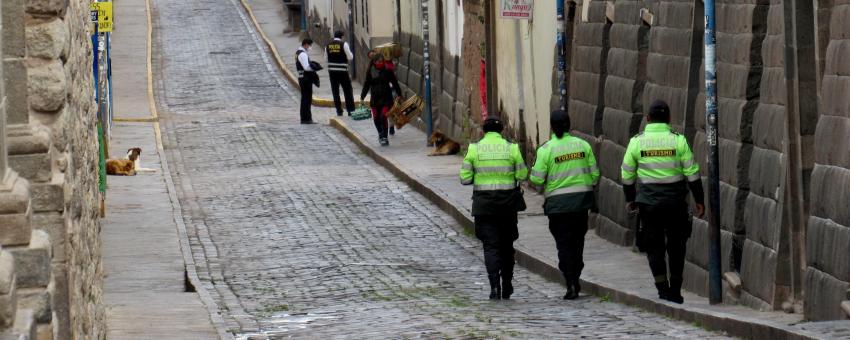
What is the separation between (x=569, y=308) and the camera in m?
15.4

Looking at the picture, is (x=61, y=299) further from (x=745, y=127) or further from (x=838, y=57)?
(x=745, y=127)

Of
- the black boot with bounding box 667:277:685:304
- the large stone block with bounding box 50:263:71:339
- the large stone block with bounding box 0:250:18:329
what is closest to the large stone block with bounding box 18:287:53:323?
the large stone block with bounding box 0:250:18:329

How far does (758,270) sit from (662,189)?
39.7 inches

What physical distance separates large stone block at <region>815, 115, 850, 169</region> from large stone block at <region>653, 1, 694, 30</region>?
370 centimetres

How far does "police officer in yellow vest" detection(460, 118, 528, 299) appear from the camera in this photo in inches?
622

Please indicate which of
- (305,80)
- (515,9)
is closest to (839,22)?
(515,9)

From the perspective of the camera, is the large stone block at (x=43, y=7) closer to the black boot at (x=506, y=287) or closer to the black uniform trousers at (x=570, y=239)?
the black uniform trousers at (x=570, y=239)

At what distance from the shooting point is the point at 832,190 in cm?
1234

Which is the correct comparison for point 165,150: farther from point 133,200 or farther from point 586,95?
point 586,95

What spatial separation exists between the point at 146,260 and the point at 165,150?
13.5m

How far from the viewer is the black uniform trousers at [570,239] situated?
15828 millimetres

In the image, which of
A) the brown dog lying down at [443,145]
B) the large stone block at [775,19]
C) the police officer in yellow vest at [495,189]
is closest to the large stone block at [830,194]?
the large stone block at [775,19]

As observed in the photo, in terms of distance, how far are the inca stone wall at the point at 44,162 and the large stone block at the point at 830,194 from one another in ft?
17.2

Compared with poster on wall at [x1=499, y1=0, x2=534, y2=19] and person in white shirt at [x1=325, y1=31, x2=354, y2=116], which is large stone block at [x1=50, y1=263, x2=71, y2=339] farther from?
person in white shirt at [x1=325, y1=31, x2=354, y2=116]
